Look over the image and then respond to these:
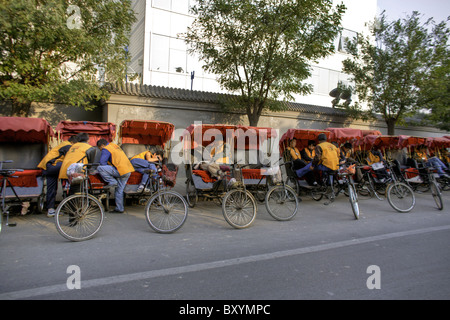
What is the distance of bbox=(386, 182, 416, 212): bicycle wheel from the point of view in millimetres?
7977

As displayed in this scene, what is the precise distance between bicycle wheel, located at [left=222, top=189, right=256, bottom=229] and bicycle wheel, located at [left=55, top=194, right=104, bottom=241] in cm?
241

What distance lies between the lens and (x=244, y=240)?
5.48 m

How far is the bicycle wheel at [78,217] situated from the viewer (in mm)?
5195

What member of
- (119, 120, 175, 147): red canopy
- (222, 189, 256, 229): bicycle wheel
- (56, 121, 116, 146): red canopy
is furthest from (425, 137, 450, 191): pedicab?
(56, 121, 116, 146): red canopy

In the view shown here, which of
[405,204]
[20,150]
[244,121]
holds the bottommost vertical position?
[405,204]

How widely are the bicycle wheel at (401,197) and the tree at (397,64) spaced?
10754 mm

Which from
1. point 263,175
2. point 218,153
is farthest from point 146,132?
point 263,175

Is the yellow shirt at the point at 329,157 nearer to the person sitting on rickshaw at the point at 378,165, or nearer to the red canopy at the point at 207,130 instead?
the person sitting on rickshaw at the point at 378,165

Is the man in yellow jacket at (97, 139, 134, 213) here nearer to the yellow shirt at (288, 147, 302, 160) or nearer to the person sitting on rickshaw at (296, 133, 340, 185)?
the person sitting on rickshaw at (296, 133, 340, 185)

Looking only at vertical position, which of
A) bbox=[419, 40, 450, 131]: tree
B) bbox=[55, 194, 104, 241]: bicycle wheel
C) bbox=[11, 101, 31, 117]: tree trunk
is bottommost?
bbox=[55, 194, 104, 241]: bicycle wheel
